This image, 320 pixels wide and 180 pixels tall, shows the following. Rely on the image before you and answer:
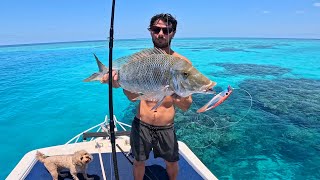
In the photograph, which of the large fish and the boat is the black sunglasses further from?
the boat

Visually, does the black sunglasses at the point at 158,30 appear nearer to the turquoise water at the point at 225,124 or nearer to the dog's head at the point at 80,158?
the turquoise water at the point at 225,124

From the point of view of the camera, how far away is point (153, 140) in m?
3.50

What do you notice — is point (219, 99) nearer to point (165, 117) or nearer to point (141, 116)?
point (165, 117)

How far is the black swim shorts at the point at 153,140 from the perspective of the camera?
11.3 ft

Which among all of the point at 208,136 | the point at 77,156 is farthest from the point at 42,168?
the point at 208,136

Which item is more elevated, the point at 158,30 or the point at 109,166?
the point at 158,30

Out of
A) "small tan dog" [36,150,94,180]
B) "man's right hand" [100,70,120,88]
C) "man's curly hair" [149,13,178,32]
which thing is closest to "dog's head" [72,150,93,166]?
"small tan dog" [36,150,94,180]

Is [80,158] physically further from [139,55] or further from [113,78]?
[139,55]

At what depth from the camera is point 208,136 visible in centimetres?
921

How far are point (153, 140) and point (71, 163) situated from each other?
4.66 feet

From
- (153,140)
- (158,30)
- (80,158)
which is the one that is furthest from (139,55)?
(80,158)

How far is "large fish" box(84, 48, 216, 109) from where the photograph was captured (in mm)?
2408

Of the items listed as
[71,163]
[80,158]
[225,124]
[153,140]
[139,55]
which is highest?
[139,55]

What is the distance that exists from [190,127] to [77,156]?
633 cm
